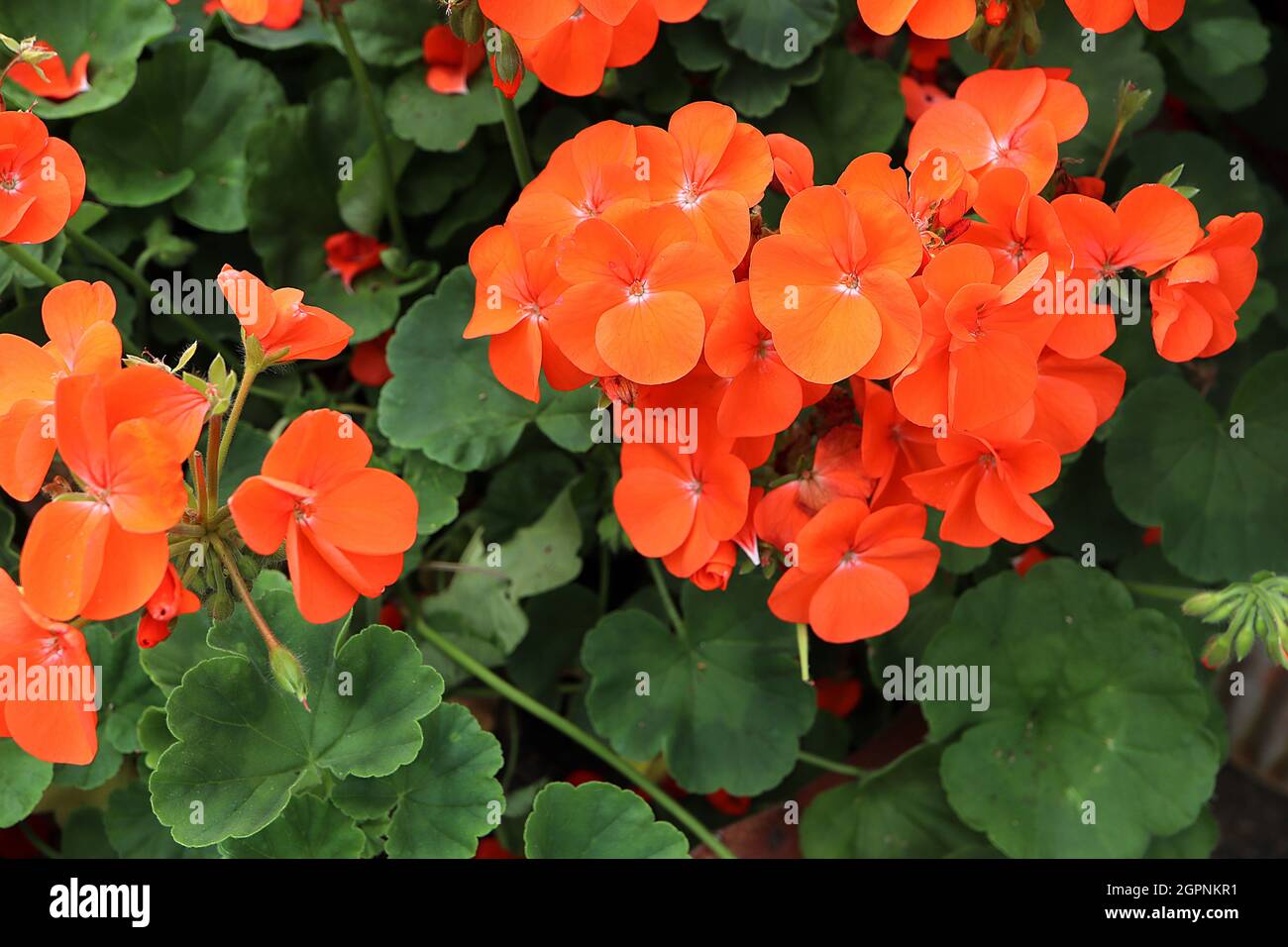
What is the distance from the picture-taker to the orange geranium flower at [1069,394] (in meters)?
1.03

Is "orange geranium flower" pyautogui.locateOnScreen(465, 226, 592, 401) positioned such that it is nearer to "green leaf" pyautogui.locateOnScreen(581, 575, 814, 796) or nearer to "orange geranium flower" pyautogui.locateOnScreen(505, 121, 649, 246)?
"orange geranium flower" pyautogui.locateOnScreen(505, 121, 649, 246)

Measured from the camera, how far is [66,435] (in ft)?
2.63

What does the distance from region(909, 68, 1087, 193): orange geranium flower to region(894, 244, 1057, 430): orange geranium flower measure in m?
0.20

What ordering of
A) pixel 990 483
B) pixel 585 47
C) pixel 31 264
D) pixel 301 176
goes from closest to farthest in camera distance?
pixel 990 483 → pixel 585 47 → pixel 31 264 → pixel 301 176

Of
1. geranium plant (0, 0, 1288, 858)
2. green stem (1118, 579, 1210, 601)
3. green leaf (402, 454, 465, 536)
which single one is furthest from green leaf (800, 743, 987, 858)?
green leaf (402, 454, 465, 536)

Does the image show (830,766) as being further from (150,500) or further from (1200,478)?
(150,500)

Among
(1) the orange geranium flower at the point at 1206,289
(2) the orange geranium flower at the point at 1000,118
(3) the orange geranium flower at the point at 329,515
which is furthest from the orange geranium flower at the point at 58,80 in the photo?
(1) the orange geranium flower at the point at 1206,289

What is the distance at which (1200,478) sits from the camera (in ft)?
4.82

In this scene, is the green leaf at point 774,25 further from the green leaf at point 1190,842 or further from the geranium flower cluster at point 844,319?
the green leaf at point 1190,842

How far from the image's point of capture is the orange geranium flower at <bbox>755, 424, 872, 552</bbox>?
1.06 metres

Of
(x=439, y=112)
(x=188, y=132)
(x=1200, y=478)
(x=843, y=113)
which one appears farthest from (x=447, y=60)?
(x=1200, y=478)

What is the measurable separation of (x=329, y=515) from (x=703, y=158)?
45cm
